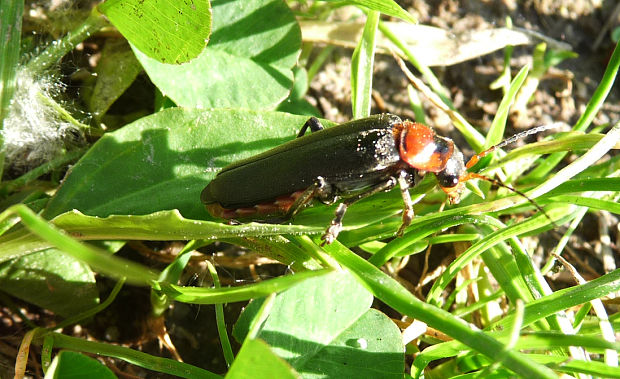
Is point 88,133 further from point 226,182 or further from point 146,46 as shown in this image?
point 226,182

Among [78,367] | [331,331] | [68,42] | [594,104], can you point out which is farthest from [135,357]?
[594,104]

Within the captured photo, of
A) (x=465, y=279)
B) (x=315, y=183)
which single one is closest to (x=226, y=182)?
(x=315, y=183)

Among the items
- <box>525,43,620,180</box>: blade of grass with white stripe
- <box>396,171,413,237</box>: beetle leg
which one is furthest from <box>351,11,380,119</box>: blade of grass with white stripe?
<box>525,43,620,180</box>: blade of grass with white stripe

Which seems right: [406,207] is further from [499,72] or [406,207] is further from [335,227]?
[499,72]

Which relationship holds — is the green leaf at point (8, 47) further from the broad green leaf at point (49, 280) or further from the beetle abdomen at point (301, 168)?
the beetle abdomen at point (301, 168)

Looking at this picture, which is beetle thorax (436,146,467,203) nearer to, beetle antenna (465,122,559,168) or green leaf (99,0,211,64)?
beetle antenna (465,122,559,168)

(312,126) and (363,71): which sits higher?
(363,71)
